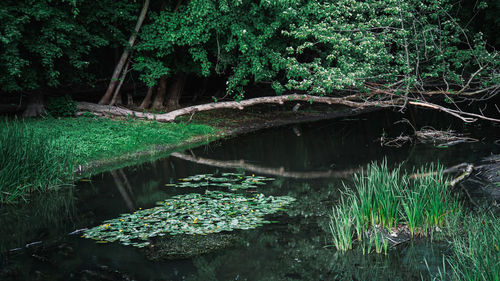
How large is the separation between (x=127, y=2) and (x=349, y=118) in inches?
434

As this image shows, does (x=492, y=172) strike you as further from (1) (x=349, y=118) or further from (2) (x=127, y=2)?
(2) (x=127, y=2)

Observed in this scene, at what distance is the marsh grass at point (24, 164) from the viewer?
8.92 meters

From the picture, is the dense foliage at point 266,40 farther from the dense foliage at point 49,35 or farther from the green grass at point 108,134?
the green grass at point 108,134

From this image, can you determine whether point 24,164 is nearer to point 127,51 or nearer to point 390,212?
point 390,212

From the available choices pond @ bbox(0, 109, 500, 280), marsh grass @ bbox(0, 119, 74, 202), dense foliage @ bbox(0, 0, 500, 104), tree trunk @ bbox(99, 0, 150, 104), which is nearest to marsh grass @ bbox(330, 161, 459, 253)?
pond @ bbox(0, 109, 500, 280)

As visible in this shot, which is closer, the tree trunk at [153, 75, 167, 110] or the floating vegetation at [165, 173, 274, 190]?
the floating vegetation at [165, 173, 274, 190]

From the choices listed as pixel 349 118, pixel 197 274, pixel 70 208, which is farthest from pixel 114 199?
pixel 349 118

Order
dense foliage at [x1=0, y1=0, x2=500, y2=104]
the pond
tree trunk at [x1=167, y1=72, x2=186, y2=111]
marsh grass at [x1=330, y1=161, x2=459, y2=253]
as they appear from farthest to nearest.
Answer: tree trunk at [x1=167, y1=72, x2=186, y2=111]
dense foliage at [x1=0, y1=0, x2=500, y2=104]
marsh grass at [x1=330, y1=161, x2=459, y2=253]
the pond

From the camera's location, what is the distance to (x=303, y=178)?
38.0 feet

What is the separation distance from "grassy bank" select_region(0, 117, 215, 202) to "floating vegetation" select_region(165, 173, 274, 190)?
2.71 m

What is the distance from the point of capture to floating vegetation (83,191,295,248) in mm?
7652

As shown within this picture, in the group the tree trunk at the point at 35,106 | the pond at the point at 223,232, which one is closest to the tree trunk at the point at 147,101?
the tree trunk at the point at 35,106

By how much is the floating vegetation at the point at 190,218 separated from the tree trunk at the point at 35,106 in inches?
387

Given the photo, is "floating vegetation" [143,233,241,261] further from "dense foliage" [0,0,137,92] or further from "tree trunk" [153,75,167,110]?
"tree trunk" [153,75,167,110]
